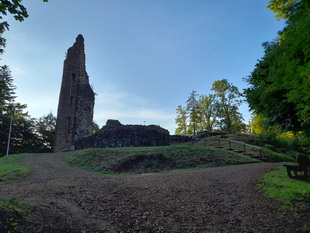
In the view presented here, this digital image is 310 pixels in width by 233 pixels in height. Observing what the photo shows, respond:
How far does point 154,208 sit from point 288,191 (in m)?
3.68

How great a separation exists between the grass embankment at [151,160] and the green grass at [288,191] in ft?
16.4

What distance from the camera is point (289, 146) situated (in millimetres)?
21375

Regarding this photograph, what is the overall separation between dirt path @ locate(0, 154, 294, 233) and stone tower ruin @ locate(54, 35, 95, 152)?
1722 cm

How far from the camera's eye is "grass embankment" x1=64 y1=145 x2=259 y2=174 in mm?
12067

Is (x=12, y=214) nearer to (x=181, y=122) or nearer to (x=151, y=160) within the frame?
(x=151, y=160)

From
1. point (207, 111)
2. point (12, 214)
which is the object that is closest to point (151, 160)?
point (12, 214)

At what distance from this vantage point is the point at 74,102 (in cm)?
2400

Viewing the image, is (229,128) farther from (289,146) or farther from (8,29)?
(8,29)

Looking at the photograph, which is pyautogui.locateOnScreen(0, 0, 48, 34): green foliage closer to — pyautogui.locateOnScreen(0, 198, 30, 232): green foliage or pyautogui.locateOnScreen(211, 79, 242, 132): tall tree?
pyautogui.locateOnScreen(0, 198, 30, 232): green foliage

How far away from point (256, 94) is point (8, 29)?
7163 millimetres

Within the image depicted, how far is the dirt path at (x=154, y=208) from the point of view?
13.8 feet

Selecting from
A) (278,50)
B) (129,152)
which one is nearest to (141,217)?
(278,50)

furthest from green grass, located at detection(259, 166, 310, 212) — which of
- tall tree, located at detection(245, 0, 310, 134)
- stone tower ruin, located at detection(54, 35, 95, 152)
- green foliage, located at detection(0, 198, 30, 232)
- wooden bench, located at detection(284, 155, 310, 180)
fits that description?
stone tower ruin, located at detection(54, 35, 95, 152)

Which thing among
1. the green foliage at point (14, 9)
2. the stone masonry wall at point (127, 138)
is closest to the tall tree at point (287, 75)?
the green foliage at point (14, 9)
